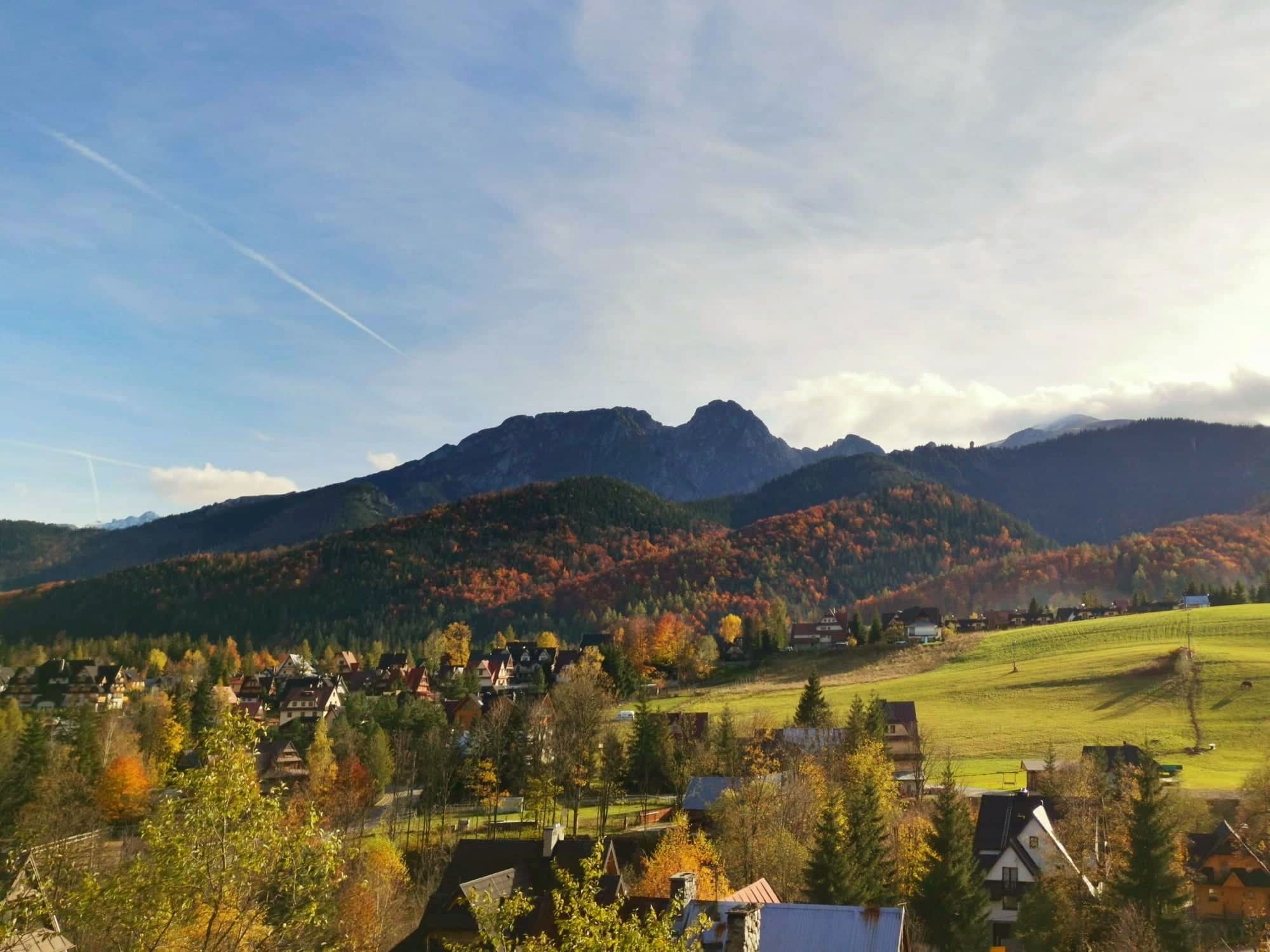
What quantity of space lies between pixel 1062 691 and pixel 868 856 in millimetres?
69071

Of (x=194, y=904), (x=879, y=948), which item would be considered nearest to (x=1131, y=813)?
(x=879, y=948)

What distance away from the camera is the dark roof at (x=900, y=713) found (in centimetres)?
8544

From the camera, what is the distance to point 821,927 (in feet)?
90.9

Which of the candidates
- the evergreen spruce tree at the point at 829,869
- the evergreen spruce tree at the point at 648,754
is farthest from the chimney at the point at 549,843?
the evergreen spruce tree at the point at 648,754

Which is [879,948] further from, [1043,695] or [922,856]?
[1043,695]

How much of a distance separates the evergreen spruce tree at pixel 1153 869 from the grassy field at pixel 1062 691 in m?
33.0

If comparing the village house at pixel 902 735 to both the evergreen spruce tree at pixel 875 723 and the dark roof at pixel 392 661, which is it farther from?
the dark roof at pixel 392 661

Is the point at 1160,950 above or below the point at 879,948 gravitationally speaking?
below

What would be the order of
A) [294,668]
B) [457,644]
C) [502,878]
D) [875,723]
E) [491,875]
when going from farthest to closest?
[457,644]
[294,668]
[875,723]
[491,875]
[502,878]

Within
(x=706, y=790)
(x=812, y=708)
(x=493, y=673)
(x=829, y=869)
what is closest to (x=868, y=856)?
(x=829, y=869)

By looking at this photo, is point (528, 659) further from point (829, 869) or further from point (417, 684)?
point (829, 869)

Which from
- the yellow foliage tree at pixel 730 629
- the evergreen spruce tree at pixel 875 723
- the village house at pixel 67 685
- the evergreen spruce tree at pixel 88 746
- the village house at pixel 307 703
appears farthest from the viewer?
the yellow foliage tree at pixel 730 629

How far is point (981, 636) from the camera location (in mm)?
140375

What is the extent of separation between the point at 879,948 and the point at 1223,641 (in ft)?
344
